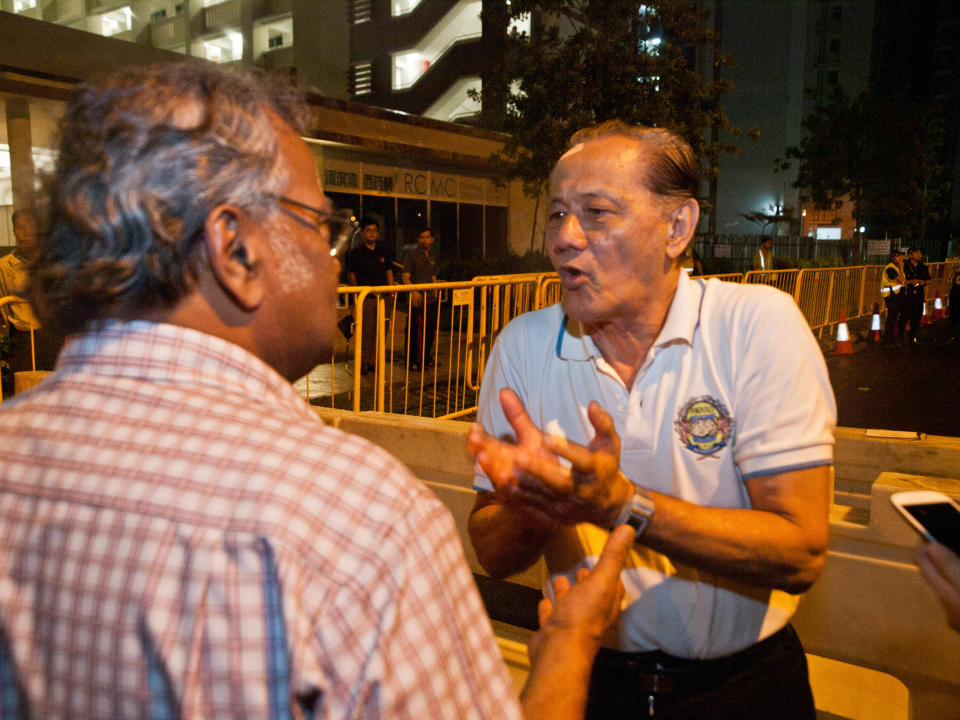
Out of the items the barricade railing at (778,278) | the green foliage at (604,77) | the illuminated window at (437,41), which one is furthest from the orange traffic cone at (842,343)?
the illuminated window at (437,41)

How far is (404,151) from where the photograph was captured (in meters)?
20.2

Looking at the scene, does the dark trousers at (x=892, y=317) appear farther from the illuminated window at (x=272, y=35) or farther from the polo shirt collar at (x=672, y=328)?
the illuminated window at (x=272, y=35)

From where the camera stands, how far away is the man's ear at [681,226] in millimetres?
2121

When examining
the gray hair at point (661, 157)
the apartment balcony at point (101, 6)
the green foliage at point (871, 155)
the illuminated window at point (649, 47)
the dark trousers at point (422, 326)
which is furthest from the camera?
the green foliage at point (871, 155)

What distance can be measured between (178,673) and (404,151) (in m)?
20.4

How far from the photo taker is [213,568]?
839 mm

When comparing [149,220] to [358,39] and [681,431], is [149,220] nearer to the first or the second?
[681,431]

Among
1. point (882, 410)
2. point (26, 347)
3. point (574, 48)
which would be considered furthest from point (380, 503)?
point (574, 48)

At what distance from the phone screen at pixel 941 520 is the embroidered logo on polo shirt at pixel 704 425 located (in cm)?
42

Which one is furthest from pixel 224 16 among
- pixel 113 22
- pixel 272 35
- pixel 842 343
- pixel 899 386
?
pixel 899 386

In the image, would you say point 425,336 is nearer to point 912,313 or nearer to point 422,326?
point 422,326

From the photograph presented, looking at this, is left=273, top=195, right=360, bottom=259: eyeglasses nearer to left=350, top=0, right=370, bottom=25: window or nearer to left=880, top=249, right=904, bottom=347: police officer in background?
left=880, top=249, right=904, bottom=347: police officer in background

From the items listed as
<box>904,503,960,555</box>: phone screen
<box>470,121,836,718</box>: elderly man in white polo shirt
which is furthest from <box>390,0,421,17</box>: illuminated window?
<box>904,503,960,555</box>: phone screen

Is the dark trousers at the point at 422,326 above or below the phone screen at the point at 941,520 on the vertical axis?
below
